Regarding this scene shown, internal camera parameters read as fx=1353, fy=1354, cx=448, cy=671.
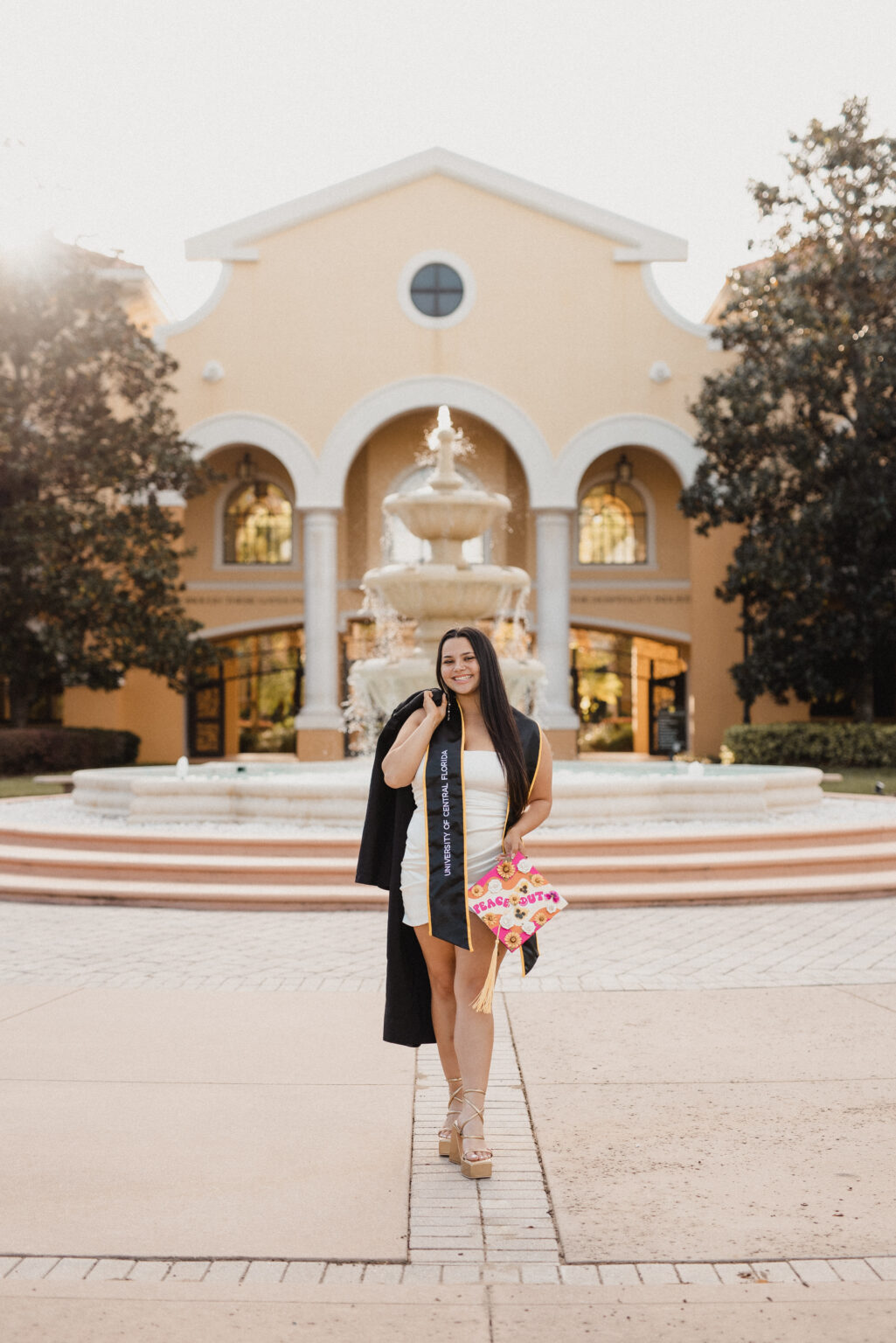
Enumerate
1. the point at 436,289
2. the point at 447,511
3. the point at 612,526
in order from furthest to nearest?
the point at 612,526 < the point at 436,289 < the point at 447,511

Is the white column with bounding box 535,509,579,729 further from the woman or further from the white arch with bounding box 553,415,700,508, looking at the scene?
the woman

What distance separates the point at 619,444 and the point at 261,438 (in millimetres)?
7721

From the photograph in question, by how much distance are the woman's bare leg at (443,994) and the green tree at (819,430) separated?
21.4m

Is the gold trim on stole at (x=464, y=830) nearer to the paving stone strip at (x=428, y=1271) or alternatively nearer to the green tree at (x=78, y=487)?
the paving stone strip at (x=428, y=1271)

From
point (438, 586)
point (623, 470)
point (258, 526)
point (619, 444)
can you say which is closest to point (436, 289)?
point (619, 444)

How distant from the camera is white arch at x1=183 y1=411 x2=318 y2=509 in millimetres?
28953

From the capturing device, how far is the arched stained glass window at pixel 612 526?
31.7 m

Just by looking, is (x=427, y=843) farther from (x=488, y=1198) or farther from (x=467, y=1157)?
(x=488, y=1198)

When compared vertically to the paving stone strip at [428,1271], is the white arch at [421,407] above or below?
above

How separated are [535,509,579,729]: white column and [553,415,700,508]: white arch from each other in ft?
1.73

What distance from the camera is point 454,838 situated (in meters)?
4.15

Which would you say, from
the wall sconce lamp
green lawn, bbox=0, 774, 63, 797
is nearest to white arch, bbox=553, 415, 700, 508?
the wall sconce lamp

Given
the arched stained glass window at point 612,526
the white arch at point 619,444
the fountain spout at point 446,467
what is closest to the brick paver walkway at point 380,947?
the fountain spout at point 446,467

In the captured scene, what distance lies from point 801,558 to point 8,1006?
825 inches
